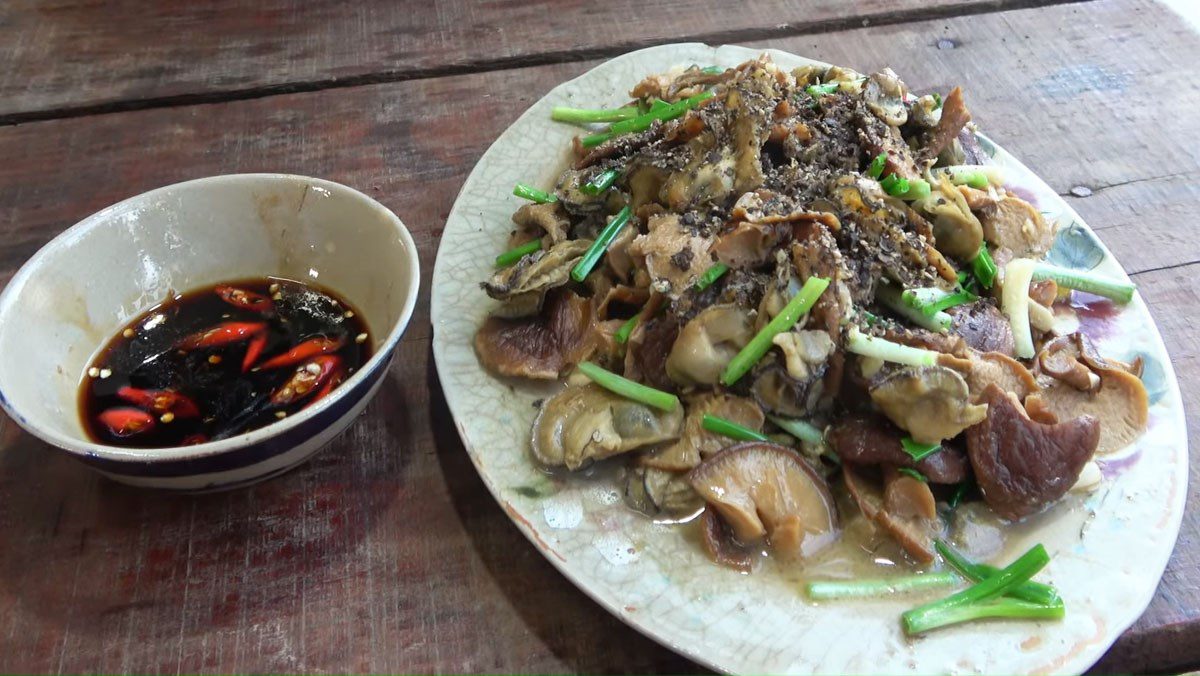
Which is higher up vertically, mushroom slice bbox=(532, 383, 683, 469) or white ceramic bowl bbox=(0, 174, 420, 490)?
white ceramic bowl bbox=(0, 174, 420, 490)

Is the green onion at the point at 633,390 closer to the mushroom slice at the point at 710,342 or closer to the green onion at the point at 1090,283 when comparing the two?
the mushroom slice at the point at 710,342

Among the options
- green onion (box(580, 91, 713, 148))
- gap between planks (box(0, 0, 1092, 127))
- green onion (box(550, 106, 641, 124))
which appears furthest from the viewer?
gap between planks (box(0, 0, 1092, 127))

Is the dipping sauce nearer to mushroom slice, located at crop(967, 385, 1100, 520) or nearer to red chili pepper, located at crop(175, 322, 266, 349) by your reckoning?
red chili pepper, located at crop(175, 322, 266, 349)

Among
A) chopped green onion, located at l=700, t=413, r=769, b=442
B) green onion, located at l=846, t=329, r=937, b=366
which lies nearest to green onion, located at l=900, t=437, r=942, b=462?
green onion, located at l=846, t=329, r=937, b=366

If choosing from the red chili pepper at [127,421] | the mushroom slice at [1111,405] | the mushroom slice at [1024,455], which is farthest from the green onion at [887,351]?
the red chili pepper at [127,421]

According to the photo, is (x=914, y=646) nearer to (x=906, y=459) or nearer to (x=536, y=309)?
(x=906, y=459)

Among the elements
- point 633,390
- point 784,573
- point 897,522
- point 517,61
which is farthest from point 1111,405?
point 517,61
